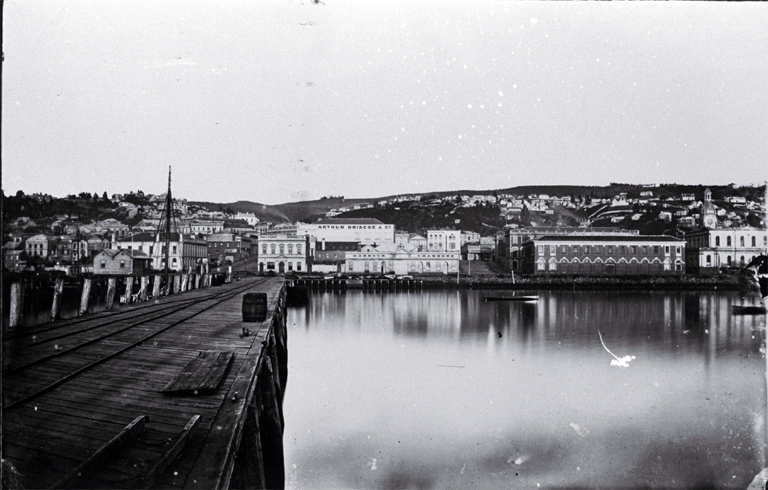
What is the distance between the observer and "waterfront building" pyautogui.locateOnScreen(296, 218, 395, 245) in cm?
8625

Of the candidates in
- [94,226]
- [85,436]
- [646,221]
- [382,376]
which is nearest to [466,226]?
[646,221]

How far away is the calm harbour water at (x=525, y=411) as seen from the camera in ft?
28.1

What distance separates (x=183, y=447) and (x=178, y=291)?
23102 mm

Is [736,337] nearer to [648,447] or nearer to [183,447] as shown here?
[648,447]

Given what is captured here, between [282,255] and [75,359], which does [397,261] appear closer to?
[282,255]

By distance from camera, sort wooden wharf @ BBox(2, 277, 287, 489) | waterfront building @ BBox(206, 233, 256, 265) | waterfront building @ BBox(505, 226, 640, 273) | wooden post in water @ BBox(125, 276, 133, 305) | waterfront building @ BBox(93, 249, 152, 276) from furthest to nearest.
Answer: waterfront building @ BBox(505, 226, 640, 273) < waterfront building @ BBox(206, 233, 256, 265) < waterfront building @ BBox(93, 249, 152, 276) < wooden post in water @ BBox(125, 276, 133, 305) < wooden wharf @ BBox(2, 277, 287, 489)

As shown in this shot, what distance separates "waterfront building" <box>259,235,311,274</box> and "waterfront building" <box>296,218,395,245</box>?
5495 millimetres

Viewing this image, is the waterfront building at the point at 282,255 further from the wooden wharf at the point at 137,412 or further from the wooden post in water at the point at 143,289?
the wooden wharf at the point at 137,412

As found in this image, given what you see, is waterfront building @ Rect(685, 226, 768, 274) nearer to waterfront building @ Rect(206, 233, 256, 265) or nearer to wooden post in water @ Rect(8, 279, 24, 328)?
wooden post in water @ Rect(8, 279, 24, 328)

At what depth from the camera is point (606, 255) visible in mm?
68188

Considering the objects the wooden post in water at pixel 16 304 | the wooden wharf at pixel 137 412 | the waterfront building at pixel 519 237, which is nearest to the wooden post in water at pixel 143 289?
the wooden post in water at pixel 16 304

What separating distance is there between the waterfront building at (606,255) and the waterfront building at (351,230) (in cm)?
2845

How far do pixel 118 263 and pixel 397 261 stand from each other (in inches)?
1631

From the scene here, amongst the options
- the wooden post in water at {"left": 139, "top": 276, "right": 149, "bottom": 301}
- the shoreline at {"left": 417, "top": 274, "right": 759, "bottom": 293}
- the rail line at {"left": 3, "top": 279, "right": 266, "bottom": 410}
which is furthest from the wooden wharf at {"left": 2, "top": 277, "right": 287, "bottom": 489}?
the shoreline at {"left": 417, "top": 274, "right": 759, "bottom": 293}
